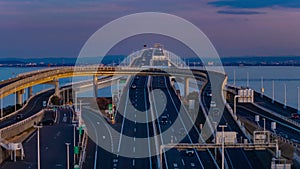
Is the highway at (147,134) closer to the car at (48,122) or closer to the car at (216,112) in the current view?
the car at (216,112)

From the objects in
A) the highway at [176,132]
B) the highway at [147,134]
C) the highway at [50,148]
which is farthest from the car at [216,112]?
the highway at [50,148]

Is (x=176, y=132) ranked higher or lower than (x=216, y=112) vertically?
lower

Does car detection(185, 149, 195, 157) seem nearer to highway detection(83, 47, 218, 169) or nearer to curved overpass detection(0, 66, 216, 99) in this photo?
highway detection(83, 47, 218, 169)

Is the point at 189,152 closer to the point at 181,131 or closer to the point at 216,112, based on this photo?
the point at 181,131

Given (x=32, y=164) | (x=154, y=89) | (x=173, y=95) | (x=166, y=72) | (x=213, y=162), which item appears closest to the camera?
(x=32, y=164)

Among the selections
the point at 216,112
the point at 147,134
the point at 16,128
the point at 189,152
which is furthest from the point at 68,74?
the point at 189,152

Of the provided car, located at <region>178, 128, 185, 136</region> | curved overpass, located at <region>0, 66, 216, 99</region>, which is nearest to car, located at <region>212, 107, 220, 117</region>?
car, located at <region>178, 128, 185, 136</region>

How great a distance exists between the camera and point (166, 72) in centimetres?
11894

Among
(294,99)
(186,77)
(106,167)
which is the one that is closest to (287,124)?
(106,167)

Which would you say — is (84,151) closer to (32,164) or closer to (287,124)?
(32,164)

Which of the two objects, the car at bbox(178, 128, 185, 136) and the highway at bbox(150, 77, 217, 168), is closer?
the highway at bbox(150, 77, 217, 168)

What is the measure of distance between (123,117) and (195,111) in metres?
7.50

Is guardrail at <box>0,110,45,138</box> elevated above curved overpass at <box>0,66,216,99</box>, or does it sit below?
below

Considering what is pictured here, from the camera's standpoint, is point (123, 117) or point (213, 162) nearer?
point (213, 162)
